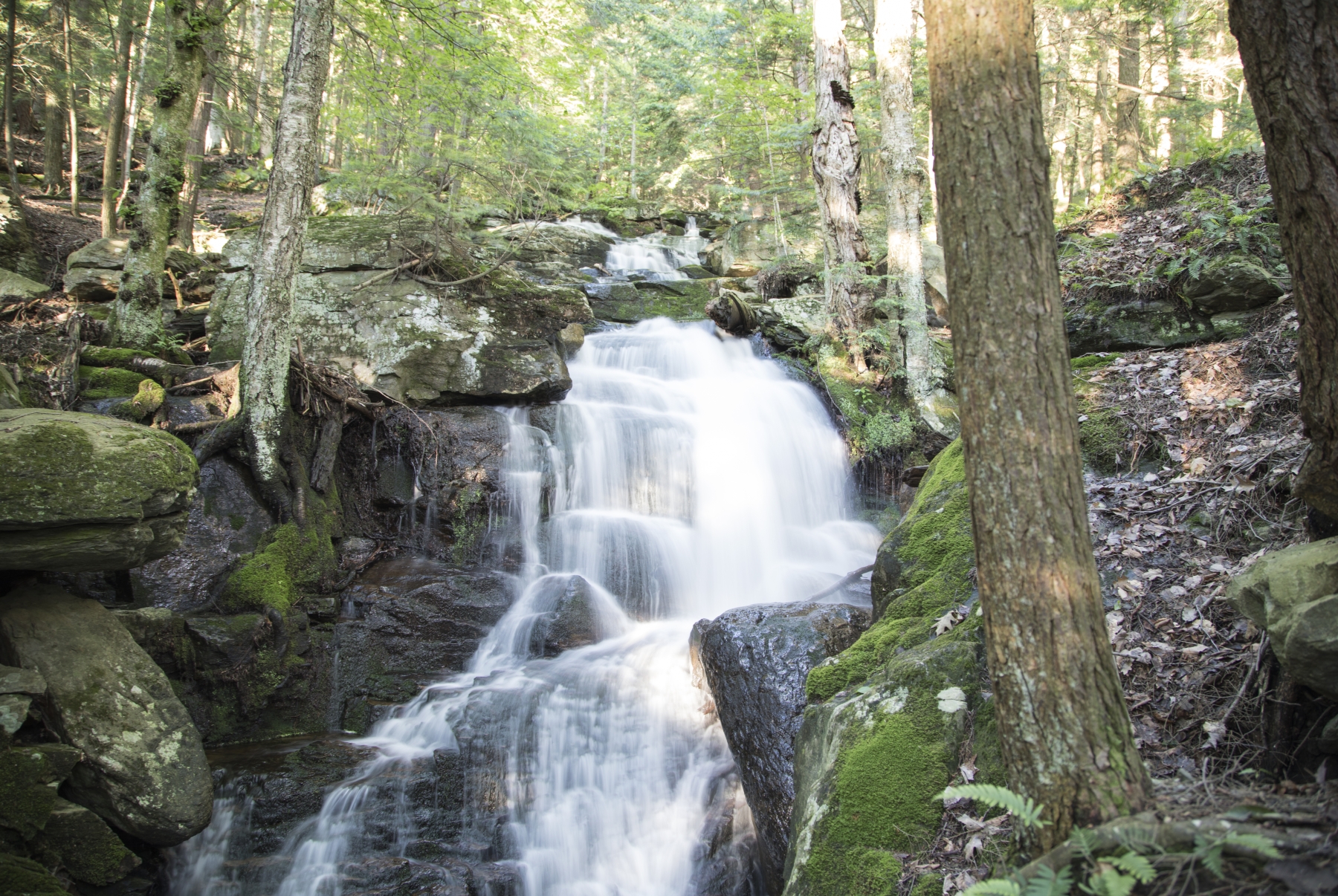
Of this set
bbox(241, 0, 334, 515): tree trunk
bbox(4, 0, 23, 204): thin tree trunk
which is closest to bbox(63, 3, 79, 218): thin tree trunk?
bbox(4, 0, 23, 204): thin tree trunk

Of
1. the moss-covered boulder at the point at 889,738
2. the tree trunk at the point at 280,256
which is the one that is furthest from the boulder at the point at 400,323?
the moss-covered boulder at the point at 889,738

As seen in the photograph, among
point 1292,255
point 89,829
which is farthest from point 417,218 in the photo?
point 1292,255

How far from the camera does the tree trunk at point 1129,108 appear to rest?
46.1 feet

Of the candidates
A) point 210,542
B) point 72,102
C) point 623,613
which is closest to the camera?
point 210,542

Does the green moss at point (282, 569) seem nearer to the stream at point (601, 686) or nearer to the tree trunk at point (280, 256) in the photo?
the tree trunk at point (280, 256)

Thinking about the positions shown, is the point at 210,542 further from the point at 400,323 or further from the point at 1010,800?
the point at 1010,800

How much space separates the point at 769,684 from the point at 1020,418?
324cm

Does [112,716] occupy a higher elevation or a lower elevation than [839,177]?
lower

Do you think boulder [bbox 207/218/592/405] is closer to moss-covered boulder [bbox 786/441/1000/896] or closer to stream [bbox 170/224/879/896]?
stream [bbox 170/224/879/896]

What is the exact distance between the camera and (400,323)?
10.1 m

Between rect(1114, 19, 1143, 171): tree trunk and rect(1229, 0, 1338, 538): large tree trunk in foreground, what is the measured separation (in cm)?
1321

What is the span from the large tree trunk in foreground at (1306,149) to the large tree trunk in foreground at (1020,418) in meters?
0.90

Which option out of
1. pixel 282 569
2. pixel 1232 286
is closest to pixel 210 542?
pixel 282 569

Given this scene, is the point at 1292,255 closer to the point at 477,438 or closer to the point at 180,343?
the point at 477,438
